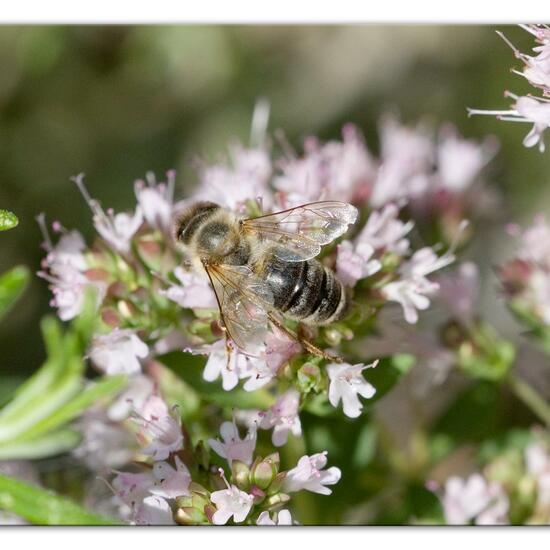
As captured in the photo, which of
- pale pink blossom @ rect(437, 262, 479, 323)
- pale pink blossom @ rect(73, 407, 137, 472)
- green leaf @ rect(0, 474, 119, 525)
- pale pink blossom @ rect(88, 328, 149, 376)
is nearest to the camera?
green leaf @ rect(0, 474, 119, 525)

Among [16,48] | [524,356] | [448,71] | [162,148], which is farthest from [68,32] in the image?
[524,356]

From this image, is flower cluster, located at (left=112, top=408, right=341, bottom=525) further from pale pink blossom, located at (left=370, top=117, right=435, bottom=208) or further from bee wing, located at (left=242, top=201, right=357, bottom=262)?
pale pink blossom, located at (left=370, top=117, right=435, bottom=208)

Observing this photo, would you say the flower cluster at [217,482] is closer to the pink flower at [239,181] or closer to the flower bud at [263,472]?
the flower bud at [263,472]

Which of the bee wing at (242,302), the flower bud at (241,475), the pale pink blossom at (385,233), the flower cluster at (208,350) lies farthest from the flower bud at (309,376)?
the pale pink blossom at (385,233)

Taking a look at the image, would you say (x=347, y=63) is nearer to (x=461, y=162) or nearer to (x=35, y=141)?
(x=461, y=162)

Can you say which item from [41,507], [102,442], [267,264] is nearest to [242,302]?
[267,264]

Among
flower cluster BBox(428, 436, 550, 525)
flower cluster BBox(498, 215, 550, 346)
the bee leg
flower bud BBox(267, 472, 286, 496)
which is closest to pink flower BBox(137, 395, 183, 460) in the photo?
flower bud BBox(267, 472, 286, 496)
